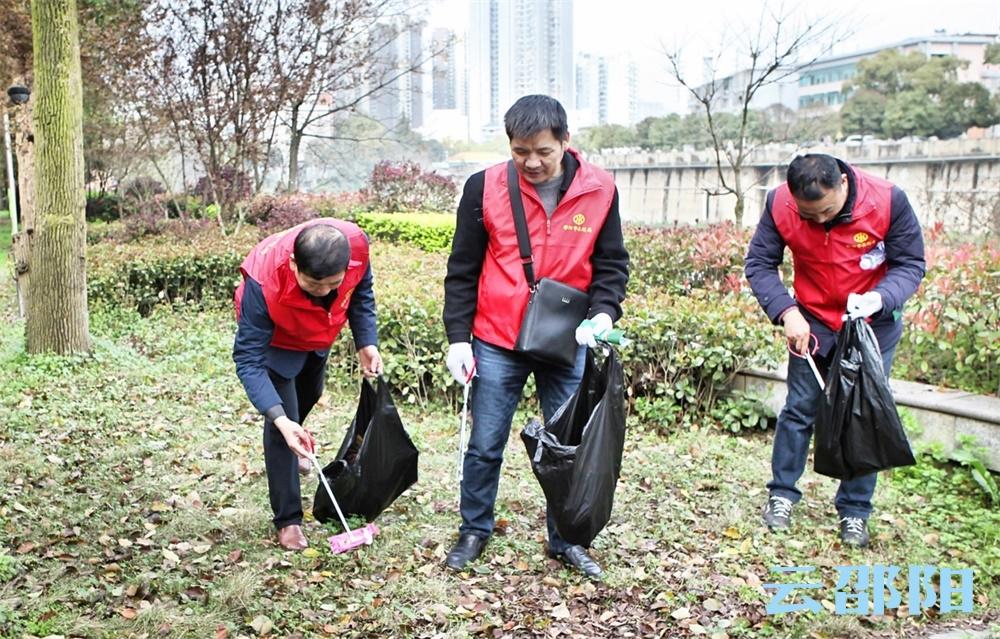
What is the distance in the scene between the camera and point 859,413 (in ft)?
10.6

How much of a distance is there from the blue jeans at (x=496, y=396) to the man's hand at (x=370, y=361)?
1.35 feet

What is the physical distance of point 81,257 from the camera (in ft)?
21.0

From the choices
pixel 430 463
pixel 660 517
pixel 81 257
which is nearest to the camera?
pixel 660 517

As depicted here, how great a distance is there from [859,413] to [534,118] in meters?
1.55

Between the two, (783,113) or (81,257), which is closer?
(81,257)

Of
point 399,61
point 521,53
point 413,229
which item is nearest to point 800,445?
point 413,229

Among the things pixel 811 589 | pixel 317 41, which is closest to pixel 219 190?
pixel 317 41

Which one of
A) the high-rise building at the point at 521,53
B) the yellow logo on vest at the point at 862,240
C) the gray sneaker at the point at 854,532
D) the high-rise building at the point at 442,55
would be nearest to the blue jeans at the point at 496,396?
the yellow logo on vest at the point at 862,240

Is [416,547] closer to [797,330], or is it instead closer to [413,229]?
[797,330]

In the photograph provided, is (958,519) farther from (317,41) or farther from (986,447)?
Answer: (317,41)

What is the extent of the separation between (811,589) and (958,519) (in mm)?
1095

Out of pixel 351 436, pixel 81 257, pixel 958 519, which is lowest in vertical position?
pixel 958 519

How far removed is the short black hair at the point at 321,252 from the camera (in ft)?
9.16

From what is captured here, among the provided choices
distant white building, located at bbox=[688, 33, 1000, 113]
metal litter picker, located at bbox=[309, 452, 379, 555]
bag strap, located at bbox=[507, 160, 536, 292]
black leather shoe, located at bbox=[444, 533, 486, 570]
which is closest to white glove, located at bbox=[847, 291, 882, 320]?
Answer: bag strap, located at bbox=[507, 160, 536, 292]
